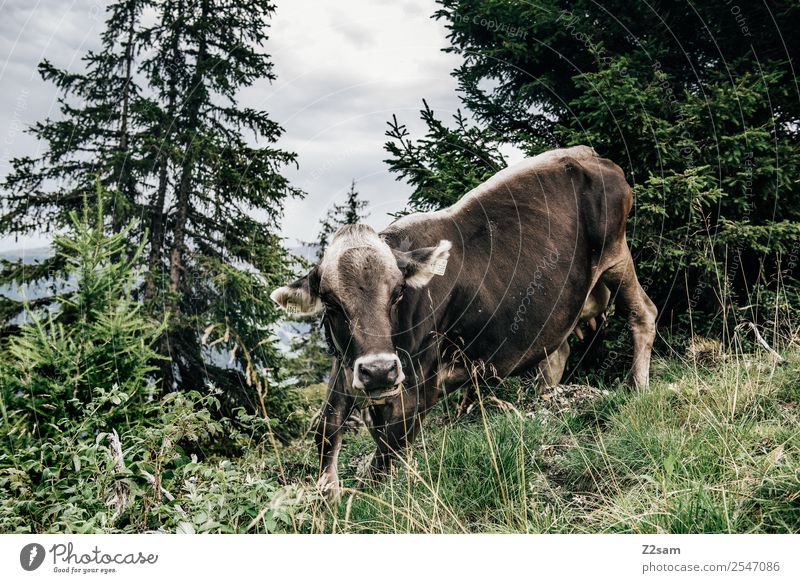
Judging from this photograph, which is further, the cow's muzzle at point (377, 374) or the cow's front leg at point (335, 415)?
the cow's front leg at point (335, 415)

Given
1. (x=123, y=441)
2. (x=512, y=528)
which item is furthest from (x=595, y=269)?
(x=123, y=441)

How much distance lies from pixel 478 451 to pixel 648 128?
335cm

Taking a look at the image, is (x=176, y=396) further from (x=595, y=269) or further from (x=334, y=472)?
(x=595, y=269)

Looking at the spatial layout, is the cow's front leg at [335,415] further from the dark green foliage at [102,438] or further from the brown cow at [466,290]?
the dark green foliage at [102,438]

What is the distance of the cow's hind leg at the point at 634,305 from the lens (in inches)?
196

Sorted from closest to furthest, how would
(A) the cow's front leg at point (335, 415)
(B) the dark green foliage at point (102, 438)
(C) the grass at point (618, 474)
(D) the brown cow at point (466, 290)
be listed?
(C) the grass at point (618, 474), (B) the dark green foliage at point (102, 438), (D) the brown cow at point (466, 290), (A) the cow's front leg at point (335, 415)

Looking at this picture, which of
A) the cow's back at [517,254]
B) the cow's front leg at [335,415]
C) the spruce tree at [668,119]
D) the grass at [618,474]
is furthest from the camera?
the spruce tree at [668,119]

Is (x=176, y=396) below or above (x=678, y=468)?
above

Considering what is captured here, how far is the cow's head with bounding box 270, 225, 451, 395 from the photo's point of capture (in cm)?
298

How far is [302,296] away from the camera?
319 cm

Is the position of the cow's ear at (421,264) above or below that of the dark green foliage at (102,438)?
above

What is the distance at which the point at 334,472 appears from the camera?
3.46 metres

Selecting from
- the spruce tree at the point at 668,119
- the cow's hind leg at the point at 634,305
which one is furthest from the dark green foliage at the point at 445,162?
the cow's hind leg at the point at 634,305

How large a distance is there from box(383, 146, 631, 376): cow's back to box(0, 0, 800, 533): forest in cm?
34
